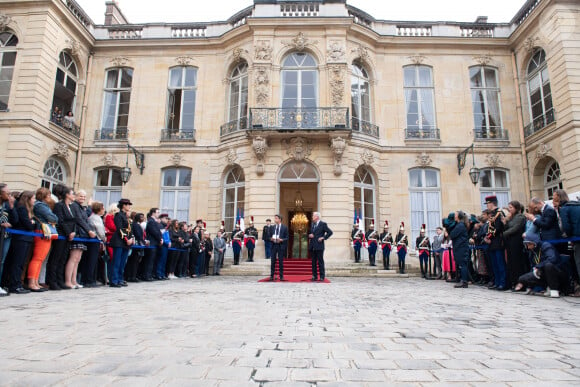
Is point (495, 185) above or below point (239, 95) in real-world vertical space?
below

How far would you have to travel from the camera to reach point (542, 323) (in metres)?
3.80

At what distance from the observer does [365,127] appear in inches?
628

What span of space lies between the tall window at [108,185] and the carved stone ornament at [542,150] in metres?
17.3

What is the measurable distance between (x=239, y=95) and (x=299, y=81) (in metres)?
2.69

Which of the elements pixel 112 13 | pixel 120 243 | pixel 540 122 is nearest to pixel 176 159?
pixel 120 243

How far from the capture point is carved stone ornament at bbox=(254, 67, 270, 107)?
1523 centimetres

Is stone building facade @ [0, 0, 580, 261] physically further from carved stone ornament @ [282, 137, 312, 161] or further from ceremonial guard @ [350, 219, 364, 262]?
ceremonial guard @ [350, 219, 364, 262]

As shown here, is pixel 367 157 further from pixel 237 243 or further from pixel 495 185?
pixel 237 243

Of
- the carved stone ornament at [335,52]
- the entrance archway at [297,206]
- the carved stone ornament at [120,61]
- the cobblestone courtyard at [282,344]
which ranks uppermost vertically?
the carved stone ornament at [120,61]

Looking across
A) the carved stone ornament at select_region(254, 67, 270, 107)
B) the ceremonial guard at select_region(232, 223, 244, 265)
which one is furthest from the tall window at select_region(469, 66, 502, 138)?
the ceremonial guard at select_region(232, 223, 244, 265)

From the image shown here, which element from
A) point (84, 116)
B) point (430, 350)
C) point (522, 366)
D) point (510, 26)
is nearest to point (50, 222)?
point (430, 350)

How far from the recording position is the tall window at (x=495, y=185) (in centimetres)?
1609

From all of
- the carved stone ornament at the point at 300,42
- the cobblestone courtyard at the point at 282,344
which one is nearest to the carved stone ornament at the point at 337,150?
the carved stone ornament at the point at 300,42

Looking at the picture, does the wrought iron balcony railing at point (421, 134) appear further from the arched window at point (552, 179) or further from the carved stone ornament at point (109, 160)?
the carved stone ornament at point (109, 160)
